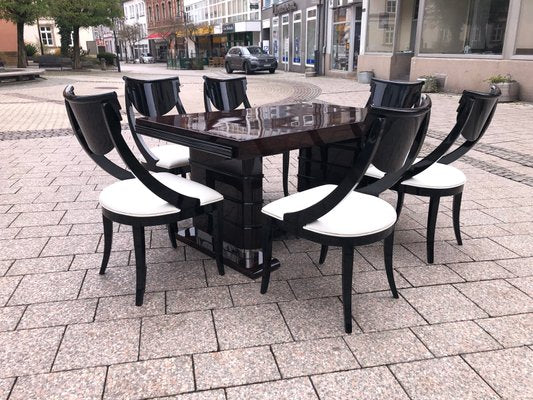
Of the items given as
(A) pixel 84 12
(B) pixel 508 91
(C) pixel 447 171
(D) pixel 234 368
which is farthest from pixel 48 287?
(A) pixel 84 12

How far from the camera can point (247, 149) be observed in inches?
91.6

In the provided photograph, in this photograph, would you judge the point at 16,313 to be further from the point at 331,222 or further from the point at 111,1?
the point at 111,1

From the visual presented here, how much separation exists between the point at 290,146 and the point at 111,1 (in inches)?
1151

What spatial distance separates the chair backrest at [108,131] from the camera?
7.82 feet

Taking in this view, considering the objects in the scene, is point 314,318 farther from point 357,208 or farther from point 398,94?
point 398,94

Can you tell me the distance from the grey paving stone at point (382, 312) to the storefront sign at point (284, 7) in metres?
25.1

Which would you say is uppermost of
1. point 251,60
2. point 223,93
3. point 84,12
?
point 84,12

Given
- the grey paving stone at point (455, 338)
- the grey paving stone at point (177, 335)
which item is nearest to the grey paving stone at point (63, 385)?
the grey paving stone at point (177, 335)

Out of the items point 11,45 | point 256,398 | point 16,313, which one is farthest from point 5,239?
point 11,45

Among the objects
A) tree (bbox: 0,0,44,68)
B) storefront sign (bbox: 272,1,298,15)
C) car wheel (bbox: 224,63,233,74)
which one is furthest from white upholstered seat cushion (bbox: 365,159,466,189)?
car wheel (bbox: 224,63,233,74)

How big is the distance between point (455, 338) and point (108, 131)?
6.72 ft

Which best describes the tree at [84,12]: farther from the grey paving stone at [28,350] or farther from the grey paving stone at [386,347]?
the grey paving stone at [386,347]

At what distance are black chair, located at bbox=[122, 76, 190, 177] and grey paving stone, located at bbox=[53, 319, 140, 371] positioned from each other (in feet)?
5.17

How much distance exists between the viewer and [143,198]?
2.64m
